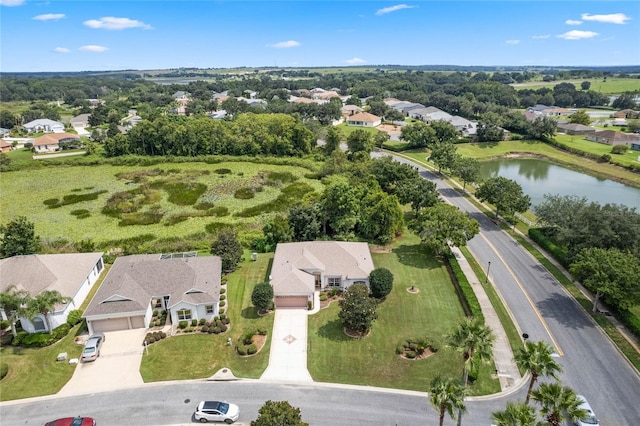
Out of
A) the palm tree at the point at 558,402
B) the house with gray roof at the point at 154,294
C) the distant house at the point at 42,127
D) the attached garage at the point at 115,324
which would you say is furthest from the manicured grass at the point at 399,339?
the distant house at the point at 42,127

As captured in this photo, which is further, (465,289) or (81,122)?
(81,122)

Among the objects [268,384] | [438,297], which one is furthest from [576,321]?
[268,384]

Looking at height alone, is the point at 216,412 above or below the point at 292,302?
above

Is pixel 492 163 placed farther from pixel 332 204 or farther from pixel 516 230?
pixel 332 204

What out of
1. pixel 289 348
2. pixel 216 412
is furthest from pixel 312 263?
pixel 216 412

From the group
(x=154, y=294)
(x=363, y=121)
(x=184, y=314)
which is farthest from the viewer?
(x=363, y=121)

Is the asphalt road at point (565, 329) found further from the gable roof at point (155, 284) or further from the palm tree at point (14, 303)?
the palm tree at point (14, 303)

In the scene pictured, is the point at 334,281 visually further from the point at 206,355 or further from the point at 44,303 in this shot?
the point at 44,303
